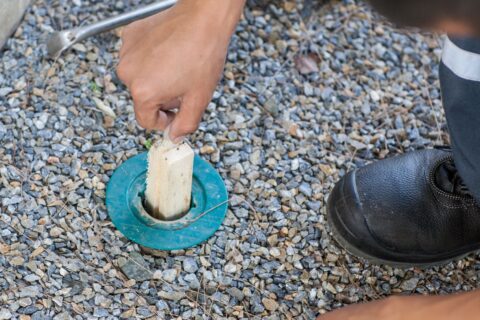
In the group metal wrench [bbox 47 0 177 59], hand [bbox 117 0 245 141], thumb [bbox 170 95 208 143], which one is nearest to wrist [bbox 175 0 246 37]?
hand [bbox 117 0 245 141]

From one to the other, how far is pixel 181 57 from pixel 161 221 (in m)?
0.50

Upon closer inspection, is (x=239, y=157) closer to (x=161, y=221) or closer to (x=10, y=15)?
(x=161, y=221)

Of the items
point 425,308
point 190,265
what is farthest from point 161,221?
point 425,308

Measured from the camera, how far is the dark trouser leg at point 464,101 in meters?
1.30

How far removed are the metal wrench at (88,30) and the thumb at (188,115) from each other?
613 millimetres

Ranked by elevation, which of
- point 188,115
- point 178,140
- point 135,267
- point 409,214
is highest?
point 188,115

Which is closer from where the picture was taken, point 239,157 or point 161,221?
point 161,221

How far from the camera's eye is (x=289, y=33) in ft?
6.65

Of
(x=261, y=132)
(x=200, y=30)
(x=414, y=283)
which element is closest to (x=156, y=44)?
(x=200, y=30)

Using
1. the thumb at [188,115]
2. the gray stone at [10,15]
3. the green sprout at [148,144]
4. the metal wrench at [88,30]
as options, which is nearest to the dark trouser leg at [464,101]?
the thumb at [188,115]

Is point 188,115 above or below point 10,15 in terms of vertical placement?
above

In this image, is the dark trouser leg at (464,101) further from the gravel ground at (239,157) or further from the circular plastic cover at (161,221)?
the circular plastic cover at (161,221)

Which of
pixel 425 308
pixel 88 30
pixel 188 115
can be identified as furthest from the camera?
pixel 88 30

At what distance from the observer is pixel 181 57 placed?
121 cm
